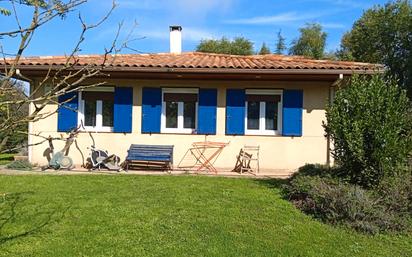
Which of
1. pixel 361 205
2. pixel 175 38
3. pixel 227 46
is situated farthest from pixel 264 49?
pixel 361 205

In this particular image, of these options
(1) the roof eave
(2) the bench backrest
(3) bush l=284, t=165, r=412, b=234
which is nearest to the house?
(2) the bench backrest

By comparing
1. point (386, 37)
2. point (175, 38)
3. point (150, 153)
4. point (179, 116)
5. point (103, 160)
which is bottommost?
point (103, 160)

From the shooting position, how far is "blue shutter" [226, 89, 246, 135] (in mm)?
12812

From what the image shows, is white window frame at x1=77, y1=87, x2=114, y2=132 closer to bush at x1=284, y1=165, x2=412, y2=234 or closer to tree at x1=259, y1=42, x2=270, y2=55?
bush at x1=284, y1=165, x2=412, y2=234

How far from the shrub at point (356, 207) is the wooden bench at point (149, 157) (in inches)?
213

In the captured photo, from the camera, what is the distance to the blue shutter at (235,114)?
12812 mm

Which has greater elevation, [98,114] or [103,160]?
[98,114]

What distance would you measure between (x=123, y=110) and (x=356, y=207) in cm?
802

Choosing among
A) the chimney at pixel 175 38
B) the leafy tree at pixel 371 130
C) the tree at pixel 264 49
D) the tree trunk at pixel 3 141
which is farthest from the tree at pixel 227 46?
the tree trunk at pixel 3 141

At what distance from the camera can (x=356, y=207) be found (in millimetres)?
6539

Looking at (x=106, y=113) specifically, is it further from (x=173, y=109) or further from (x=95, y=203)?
(x=95, y=203)

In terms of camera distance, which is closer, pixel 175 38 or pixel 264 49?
pixel 175 38

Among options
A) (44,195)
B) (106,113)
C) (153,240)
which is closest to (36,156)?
(106,113)

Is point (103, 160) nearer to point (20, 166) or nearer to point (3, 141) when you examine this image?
point (20, 166)
